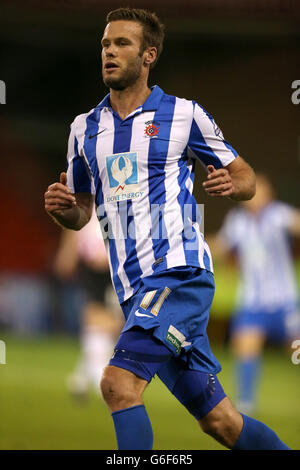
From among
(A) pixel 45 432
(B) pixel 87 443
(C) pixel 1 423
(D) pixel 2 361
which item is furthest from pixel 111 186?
(D) pixel 2 361

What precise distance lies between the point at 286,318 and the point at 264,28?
5298 mm

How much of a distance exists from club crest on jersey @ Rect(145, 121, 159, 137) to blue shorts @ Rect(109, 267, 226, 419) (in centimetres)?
59

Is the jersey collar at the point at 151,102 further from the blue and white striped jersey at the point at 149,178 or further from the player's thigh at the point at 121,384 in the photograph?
the player's thigh at the point at 121,384

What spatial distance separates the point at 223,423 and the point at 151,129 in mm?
1257

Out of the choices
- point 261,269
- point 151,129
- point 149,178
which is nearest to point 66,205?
point 149,178

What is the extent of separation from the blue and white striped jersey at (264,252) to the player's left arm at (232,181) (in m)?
4.06

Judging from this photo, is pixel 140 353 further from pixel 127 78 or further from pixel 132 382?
pixel 127 78

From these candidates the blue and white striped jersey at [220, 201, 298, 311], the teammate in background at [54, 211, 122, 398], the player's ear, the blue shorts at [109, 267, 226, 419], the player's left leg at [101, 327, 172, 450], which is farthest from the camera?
the blue and white striped jersey at [220, 201, 298, 311]

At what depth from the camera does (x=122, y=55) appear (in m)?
3.20

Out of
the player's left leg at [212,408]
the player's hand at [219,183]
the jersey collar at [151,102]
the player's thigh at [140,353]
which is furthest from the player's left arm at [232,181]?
the player's left leg at [212,408]

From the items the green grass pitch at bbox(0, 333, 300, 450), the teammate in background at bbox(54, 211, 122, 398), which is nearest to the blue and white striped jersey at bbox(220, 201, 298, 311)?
the green grass pitch at bbox(0, 333, 300, 450)

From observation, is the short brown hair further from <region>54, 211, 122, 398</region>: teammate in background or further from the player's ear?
<region>54, 211, 122, 398</region>: teammate in background

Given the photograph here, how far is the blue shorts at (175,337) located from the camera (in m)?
2.89

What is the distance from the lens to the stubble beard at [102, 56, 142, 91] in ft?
10.5
